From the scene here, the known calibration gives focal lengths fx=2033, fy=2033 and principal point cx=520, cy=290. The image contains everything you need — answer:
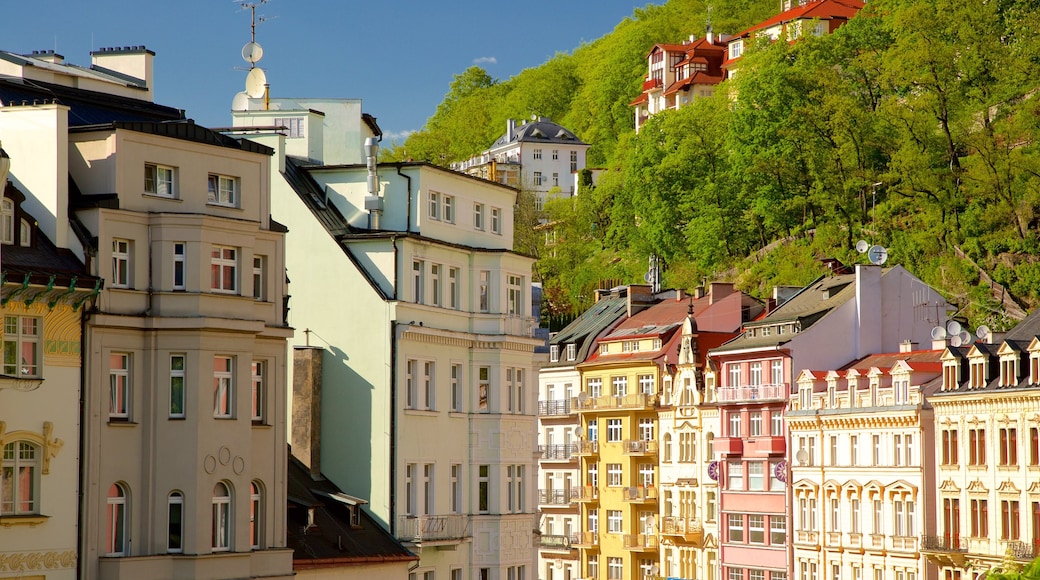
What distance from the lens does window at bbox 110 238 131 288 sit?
140ft

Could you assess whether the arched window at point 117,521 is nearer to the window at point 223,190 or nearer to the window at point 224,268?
the window at point 224,268

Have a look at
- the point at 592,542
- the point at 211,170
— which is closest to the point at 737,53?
the point at 592,542

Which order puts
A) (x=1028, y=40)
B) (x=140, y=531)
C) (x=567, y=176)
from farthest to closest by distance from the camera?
(x=567, y=176), (x=1028, y=40), (x=140, y=531)

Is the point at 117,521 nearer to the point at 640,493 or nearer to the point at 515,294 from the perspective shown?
the point at 515,294

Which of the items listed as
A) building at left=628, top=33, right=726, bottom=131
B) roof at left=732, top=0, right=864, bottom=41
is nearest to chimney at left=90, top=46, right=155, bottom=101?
roof at left=732, top=0, right=864, bottom=41

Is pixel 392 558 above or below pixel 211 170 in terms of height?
below

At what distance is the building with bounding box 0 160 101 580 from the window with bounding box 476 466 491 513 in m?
17.0

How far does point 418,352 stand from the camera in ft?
177

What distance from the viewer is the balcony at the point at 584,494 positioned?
100062 millimetres

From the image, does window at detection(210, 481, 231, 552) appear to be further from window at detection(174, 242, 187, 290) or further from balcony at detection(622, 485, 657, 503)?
balcony at detection(622, 485, 657, 503)

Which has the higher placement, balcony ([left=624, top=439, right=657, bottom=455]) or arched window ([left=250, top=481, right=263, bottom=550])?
balcony ([left=624, top=439, right=657, bottom=455])

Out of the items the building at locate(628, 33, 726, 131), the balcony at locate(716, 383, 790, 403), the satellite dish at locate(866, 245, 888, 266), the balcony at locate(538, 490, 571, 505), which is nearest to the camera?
the balcony at locate(716, 383, 790, 403)

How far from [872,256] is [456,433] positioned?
3865 centimetres

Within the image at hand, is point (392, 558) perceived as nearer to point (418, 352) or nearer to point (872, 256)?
point (418, 352)
